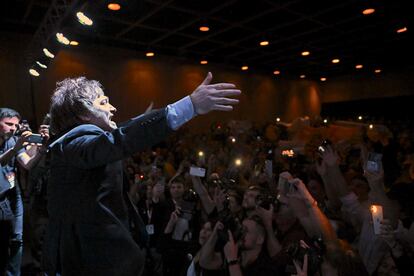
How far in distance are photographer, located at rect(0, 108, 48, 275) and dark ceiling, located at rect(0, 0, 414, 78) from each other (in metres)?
2.49

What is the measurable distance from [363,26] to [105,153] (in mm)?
7621

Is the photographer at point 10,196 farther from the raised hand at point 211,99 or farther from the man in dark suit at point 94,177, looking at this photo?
the raised hand at point 211,99

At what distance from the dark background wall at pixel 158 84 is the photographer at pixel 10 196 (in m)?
4.56

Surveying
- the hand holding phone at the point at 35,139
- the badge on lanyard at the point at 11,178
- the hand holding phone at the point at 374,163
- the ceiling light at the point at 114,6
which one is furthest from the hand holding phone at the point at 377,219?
the ceiling light at the point at 114,6

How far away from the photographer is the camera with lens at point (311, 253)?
1761 mm

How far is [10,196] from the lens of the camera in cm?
273

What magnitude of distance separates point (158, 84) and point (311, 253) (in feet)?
27.4

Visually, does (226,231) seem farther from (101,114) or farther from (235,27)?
(235,27)

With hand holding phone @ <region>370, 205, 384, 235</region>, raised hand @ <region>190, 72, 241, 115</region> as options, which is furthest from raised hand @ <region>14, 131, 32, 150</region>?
hand holding phone @ <region>370, 205, 384, 235</region>

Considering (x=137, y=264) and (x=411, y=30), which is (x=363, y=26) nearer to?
(x=411, y=30)

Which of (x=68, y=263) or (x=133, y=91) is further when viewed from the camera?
(x=133, y=91)

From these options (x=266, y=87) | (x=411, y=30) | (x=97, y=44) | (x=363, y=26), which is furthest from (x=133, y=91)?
(x=411, y=30)

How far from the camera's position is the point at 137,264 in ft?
4.16

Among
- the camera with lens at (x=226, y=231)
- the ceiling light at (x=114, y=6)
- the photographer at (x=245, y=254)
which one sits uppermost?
the ceiling light at (x=114, y=6)
